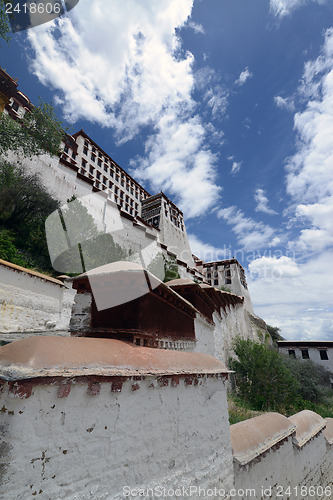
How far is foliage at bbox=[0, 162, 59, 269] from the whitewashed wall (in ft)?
11.5

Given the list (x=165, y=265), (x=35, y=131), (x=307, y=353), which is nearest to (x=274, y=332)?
(x=307, y=353)

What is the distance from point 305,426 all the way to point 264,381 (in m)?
8.57

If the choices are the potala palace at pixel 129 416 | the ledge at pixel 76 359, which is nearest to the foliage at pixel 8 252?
the potala palace at pixel 129 416

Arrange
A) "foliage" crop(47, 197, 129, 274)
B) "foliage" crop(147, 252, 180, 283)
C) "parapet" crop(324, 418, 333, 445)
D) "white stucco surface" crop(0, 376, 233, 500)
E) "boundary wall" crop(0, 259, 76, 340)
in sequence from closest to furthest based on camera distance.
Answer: "white stucco surface" crop(0, 376, 233, 500)
"parapet" crop(324, 418, 333, 445)
"boundary wall" crop(0, 259, 76, 340)
"foliage" crop(47, 197, 129, 274)
"foliage" crop(147, 252, 180, 283)

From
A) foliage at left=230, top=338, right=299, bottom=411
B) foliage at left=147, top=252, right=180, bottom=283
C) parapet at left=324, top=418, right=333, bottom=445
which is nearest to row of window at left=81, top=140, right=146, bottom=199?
foliage at left=147, top=252, right=180, bottom=283

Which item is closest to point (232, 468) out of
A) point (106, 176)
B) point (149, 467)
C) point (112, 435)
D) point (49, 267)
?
point (149, 467)

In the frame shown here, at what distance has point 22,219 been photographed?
645 inches

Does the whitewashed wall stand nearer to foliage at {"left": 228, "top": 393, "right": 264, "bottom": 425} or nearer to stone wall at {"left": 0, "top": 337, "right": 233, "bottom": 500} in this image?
stone wall at {"left": 0, "top": 337, "right": 233, "bottom": 500}

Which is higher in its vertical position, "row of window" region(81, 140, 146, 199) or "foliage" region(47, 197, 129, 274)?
"row of window" region(81, 140, 146, 199)

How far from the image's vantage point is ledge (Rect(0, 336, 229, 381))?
2.03m

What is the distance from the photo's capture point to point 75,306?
13.3 ft

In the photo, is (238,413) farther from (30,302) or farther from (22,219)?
(22,219)

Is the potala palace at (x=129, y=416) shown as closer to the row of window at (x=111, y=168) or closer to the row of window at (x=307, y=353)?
the row of window at (x=307, y=353)

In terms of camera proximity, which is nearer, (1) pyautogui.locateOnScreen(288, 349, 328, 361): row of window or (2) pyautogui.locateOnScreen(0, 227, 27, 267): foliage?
(2) pyautogui.locateOnScreen(0, 227, 27, 267): foliage
